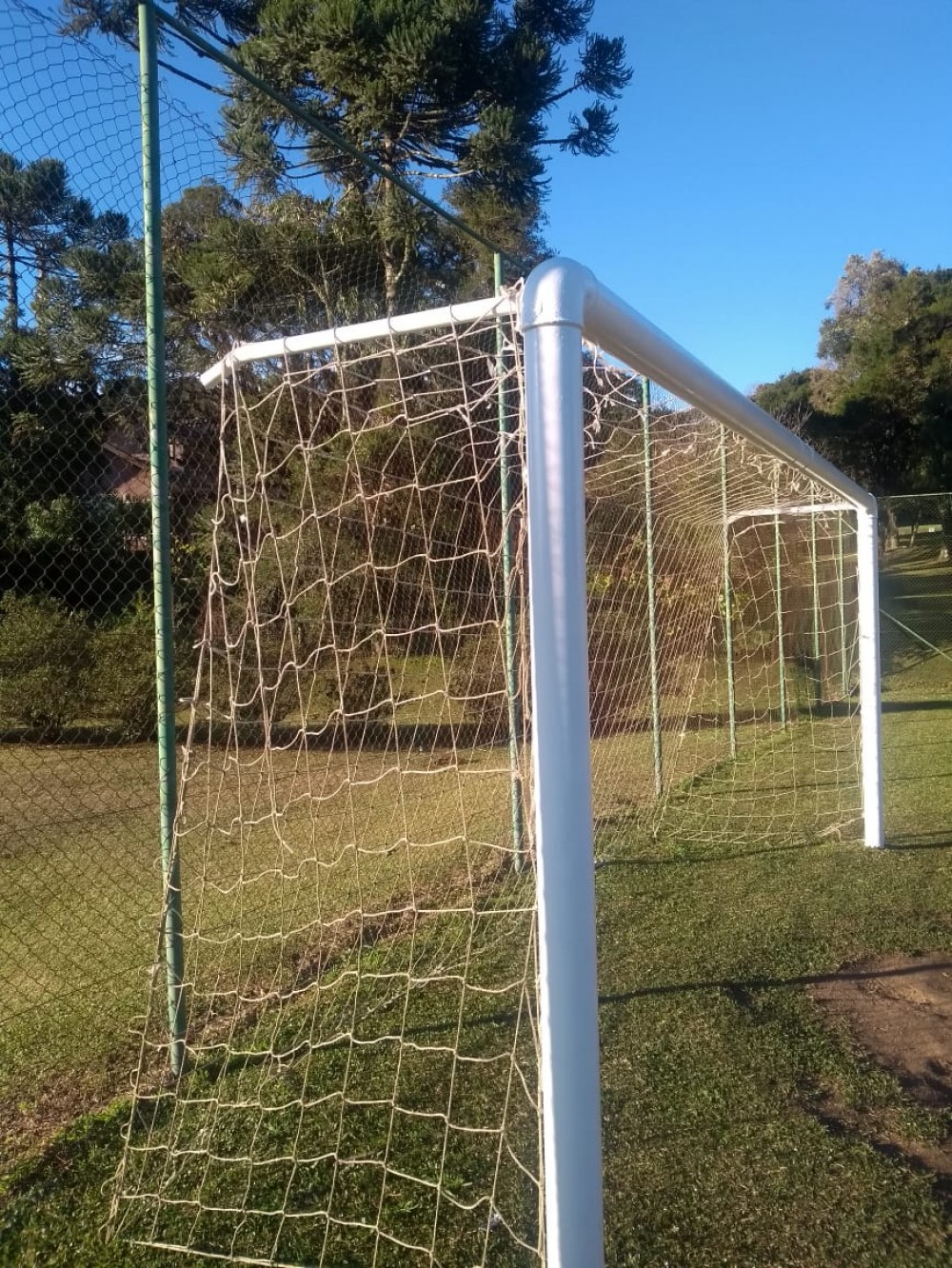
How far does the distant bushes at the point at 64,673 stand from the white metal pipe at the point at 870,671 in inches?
209

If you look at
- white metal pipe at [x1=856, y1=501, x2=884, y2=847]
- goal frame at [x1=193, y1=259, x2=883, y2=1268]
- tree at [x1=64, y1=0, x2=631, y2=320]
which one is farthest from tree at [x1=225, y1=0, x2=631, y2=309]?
goal frame at [x1=193, y1=259, x2=883, y2=1268]

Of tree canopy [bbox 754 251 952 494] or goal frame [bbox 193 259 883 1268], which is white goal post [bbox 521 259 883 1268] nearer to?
goal frame [bbox 193 259 883 1268]

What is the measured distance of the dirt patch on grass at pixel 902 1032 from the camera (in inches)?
111

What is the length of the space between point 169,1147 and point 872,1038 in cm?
232

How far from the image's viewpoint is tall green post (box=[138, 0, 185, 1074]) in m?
3.05

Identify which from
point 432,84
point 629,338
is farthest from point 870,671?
point 432,84

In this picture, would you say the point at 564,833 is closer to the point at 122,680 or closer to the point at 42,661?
the point at 122,680

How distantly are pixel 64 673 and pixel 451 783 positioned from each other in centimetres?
343

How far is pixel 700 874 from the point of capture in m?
5.46

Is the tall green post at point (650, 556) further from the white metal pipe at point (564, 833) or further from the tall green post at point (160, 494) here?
the white metal pipe at point (564, 833)

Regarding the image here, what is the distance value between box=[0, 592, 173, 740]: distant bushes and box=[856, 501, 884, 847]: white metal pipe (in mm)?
5311

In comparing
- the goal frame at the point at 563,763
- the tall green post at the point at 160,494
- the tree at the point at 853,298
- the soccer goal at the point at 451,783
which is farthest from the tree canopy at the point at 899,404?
the goal frame at the point at 563,763

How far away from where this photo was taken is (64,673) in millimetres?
8391

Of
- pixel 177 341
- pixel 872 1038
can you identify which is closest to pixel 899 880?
pixel 872 1038
